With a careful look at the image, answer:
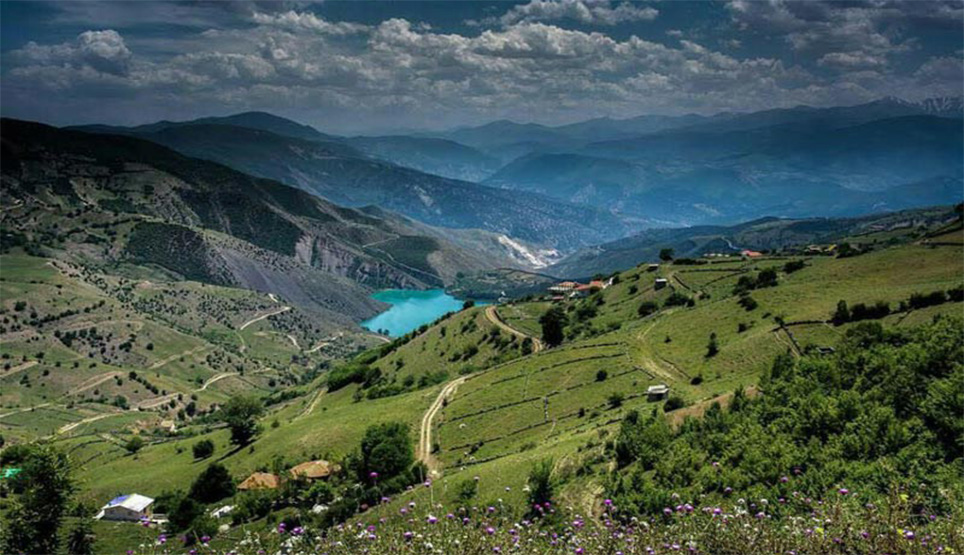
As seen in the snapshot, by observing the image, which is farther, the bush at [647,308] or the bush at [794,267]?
the bush at [647,308]

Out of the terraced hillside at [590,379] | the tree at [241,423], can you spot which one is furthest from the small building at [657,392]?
the tree at [241,423]

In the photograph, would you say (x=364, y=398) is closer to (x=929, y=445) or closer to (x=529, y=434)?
(x=529, y=434)

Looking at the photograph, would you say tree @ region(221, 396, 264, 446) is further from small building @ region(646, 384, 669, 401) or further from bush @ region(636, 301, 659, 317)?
bush @ region(636, 301, 659, 317)

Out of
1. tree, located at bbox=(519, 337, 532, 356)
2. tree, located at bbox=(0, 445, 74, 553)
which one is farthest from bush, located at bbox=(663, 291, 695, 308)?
tree, located at bbox=(0, 445, 74, 553)

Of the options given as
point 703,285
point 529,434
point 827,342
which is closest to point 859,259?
point 703,285

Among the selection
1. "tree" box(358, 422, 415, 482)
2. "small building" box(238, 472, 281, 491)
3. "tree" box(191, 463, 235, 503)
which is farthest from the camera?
"tree" box(191, 463, 235, 503)

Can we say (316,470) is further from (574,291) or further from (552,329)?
(574,291)

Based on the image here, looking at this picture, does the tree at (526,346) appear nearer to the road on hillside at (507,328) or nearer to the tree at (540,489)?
the road on hillside at (507,328)

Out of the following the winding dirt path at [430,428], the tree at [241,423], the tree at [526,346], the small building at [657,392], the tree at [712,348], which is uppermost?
the tree at [712,348]
